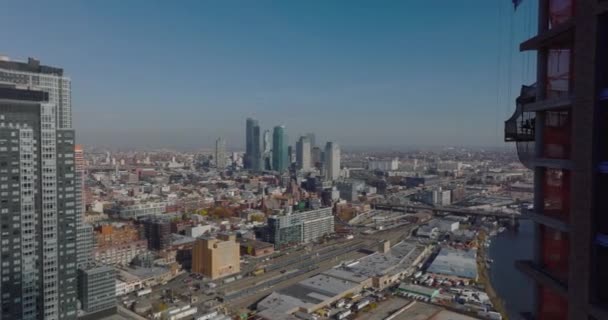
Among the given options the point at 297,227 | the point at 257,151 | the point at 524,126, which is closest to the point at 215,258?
the point at 297,227

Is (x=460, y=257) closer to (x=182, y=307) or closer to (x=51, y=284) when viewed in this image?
(x=182, y=307)

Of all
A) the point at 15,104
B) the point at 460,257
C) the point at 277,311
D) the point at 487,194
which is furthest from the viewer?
the point at 487,194

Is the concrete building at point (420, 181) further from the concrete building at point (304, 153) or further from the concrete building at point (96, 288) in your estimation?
the concrete building at point (96, 288)

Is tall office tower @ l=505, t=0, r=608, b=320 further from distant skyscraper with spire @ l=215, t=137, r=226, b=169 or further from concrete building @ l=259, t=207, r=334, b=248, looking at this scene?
distant skyscraper with spire @ l=215, t=137, r=226, b=169

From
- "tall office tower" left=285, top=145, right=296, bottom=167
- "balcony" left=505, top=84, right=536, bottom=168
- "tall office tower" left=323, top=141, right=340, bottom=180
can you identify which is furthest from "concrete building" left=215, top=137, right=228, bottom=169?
"balcony" left=505, top=84, right=536, bottom=168

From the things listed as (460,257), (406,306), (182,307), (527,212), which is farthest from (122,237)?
(527,212)

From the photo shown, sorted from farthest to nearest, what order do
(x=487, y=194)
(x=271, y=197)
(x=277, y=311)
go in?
(x=487, y=194)
(x=271, y=197)
(x=277, y=311)

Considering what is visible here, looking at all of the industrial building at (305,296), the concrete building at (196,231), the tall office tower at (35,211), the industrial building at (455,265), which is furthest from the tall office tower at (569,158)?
the concrete building at (196,231)

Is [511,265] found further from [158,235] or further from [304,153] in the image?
[304,153]
